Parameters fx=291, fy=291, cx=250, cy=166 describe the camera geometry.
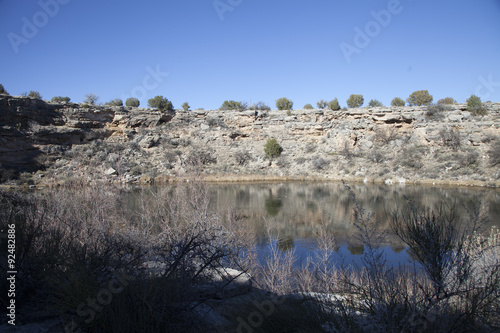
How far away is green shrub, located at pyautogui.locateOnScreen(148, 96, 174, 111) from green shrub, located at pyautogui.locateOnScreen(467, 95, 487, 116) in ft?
138

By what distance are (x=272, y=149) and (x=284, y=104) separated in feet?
53.8

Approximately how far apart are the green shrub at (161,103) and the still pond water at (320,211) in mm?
24244

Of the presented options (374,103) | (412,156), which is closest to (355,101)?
(374,103)

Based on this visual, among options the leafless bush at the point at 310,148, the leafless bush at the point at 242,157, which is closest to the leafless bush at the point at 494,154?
the leafless bush at the point at 310,148

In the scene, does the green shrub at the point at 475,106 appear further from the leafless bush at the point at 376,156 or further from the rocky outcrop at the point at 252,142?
the leafless bush at the point at 376,156

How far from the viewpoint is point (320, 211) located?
18.0 metres

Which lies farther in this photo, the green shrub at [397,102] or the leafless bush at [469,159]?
the green shrub at [397,102]

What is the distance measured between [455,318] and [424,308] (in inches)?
12.5

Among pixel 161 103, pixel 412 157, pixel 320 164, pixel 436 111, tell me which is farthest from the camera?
pixel 161 103

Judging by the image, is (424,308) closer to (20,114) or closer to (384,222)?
(384,222)

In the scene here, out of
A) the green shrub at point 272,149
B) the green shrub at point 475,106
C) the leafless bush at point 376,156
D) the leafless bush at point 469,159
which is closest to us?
the leafless bush at point 469,159

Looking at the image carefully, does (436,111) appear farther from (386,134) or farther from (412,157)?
(412,157)

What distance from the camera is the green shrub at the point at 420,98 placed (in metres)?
48.2

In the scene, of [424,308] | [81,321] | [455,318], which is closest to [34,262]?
[81,321]
